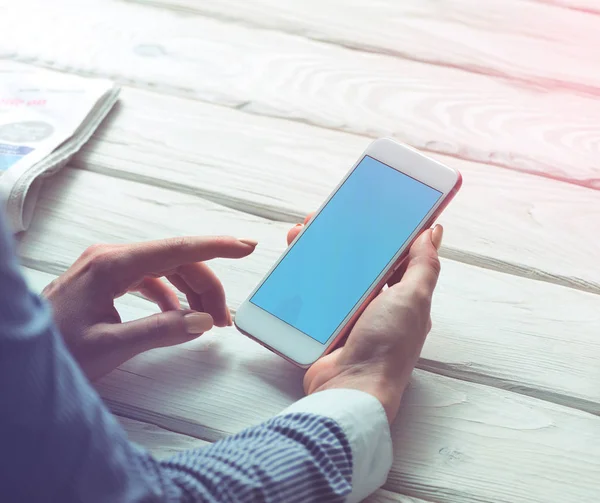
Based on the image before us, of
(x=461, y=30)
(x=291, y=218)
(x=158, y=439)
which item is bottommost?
(x=158, y=439)

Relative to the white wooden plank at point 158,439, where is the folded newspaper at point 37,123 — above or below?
above

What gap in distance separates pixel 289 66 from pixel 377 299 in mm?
398

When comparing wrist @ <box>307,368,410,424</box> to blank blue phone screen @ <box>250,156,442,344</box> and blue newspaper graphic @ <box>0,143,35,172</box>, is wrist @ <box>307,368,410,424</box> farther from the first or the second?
blue newspaper graphic @ <box>0,143,35,172</box>

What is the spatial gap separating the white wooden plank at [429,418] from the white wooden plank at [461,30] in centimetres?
43

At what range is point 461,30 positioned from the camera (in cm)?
93

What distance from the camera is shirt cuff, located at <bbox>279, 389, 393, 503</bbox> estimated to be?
538 mm

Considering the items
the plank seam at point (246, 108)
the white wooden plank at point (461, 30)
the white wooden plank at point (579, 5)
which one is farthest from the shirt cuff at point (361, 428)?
the white wooden plank at point (579, 5)

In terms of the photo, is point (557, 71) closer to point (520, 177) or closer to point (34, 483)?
point (520, 177)

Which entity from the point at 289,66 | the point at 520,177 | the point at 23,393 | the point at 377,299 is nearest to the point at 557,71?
the point at 520,177

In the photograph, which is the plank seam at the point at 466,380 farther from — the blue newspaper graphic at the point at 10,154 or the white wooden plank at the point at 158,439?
the blue newspaper graphic at the point at 10,154

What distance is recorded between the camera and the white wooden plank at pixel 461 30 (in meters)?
0.89

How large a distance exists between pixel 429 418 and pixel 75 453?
33cm

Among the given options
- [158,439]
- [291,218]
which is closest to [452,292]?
[291,218]

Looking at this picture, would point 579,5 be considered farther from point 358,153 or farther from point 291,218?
point 291,218
